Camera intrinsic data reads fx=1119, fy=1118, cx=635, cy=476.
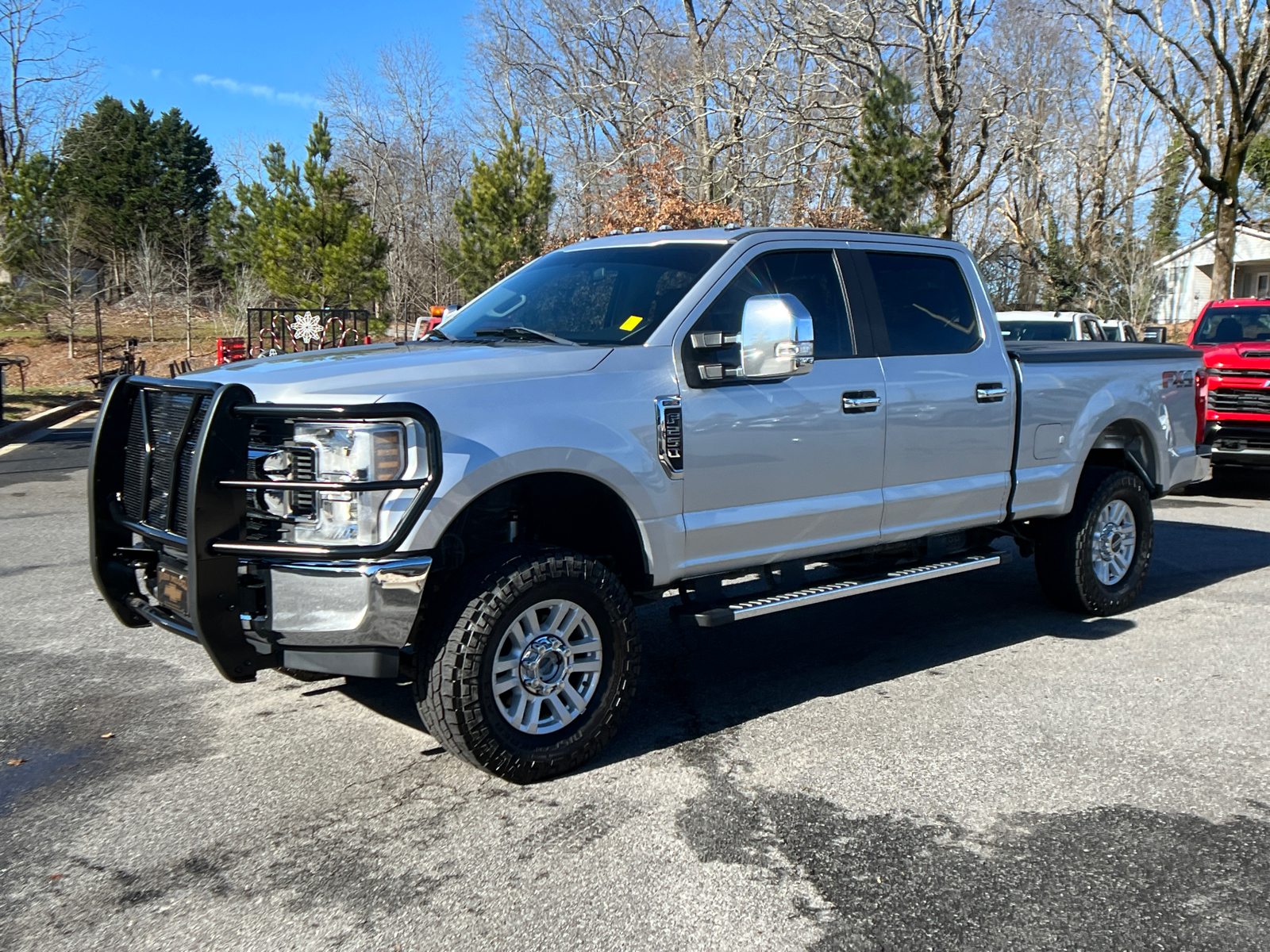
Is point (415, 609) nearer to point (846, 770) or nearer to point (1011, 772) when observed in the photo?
point (846, 770)

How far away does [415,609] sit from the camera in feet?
12.8

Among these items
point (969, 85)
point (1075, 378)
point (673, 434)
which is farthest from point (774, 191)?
point (673, 434)

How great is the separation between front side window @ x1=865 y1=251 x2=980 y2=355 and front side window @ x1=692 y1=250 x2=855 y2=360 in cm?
31

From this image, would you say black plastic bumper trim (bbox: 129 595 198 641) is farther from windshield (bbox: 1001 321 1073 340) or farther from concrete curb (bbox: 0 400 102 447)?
windshield (bbox: 1001 321 1073 340)

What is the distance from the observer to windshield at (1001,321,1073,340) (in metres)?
14.6

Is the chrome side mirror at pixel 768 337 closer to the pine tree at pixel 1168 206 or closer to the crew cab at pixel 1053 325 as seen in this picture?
the crew cab at pixel 1053 325

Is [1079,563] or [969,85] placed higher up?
[969,85]

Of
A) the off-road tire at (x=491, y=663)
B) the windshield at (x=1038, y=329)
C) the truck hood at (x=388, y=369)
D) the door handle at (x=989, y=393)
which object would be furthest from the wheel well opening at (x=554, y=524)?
the windshield at (x=1038, y=329)

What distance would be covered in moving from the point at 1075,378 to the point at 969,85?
29.0 m

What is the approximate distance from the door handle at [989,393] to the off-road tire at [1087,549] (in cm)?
107

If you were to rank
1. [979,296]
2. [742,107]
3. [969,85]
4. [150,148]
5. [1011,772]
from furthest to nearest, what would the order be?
1. [150,148]
2. [969,85]
3. [742,107]
4. [979,296]
5. [1011,772]

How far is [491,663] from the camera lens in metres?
4.08

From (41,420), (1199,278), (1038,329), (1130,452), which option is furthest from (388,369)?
(1199,278)

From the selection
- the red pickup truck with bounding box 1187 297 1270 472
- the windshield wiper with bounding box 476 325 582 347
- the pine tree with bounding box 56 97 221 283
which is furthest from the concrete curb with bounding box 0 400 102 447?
the pine tree with bounding box 56 97 221 283
